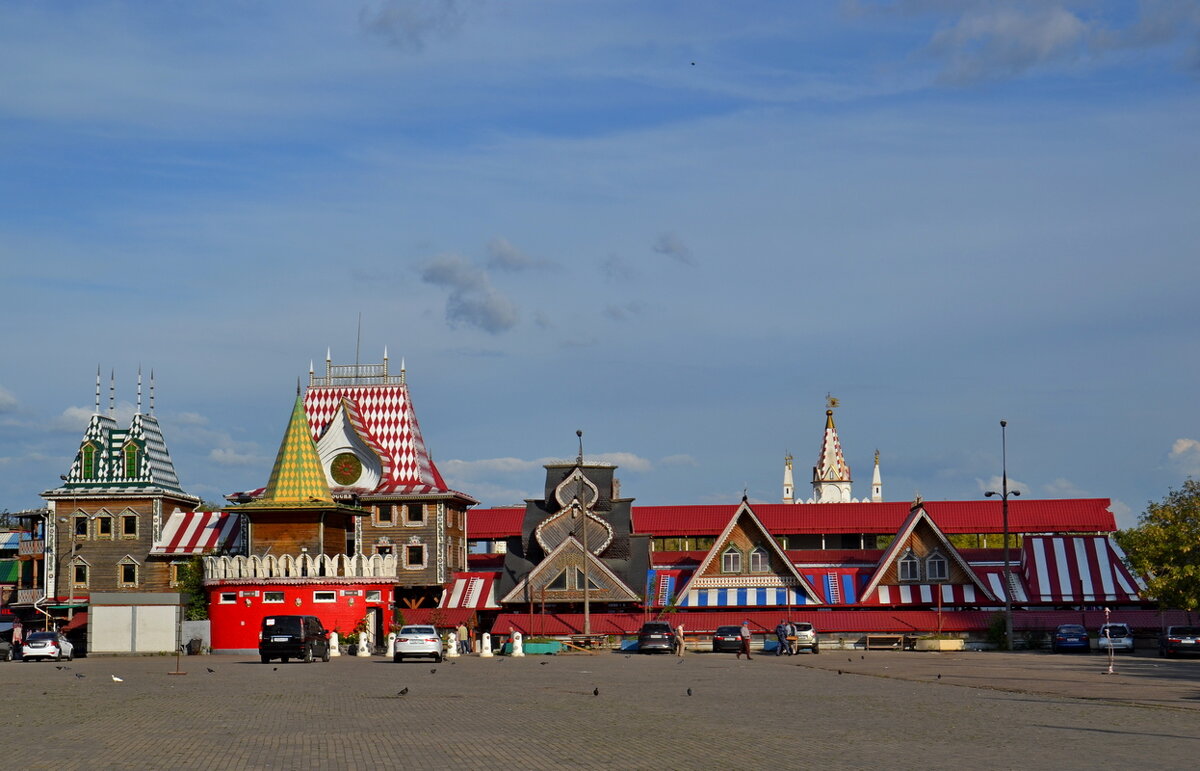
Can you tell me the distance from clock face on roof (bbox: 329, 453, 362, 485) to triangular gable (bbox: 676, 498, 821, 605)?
1793cm

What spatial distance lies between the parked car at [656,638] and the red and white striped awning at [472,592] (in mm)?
14589

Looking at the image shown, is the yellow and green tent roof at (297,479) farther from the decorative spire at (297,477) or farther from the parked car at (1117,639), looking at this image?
the parked car at (1117,639)

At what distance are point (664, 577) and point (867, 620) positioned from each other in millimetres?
12069

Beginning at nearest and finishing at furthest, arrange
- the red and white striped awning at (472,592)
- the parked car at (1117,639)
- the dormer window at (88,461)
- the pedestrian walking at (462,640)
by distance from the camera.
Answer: the parked car at (1117,639), the pedestrian walking at (462,640), the red and white striped awning at (472,592), the dormer window at (88,461)

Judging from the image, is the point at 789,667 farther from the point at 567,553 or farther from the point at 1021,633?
the point at 567,553

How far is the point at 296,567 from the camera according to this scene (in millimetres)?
67312

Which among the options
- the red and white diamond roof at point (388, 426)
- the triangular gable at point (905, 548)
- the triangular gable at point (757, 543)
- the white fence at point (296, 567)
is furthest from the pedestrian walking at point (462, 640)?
the triangular gable at point (905, 548)

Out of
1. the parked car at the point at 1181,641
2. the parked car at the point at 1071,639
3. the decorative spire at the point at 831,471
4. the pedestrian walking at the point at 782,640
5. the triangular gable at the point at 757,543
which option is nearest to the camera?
the parked car at the point at 1181,641

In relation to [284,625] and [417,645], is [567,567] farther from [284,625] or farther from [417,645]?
[284,625]

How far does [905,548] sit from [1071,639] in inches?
620

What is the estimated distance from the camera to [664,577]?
251 ft

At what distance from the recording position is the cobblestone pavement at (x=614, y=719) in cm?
1803

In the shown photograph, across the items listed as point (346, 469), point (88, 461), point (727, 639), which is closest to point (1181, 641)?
point (727, 639)

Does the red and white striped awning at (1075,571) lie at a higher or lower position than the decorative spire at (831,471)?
lower
